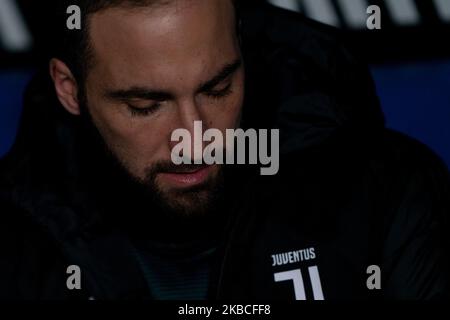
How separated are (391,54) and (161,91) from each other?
69cm

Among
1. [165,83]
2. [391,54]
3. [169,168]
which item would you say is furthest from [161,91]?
[391,54]

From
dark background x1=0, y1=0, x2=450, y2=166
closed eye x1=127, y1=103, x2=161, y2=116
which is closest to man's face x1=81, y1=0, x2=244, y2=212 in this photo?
closed eye x1=127, y1=103, x2=161, y2=116

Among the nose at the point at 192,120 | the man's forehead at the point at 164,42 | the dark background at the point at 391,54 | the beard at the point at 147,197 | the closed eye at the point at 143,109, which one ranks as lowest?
the beard at the point at 147,197

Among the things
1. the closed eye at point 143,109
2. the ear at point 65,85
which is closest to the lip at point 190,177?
the closed eye at point 143,109

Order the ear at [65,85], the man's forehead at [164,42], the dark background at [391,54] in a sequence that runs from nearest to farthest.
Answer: the man's forehead at [164,42] < the ear at [65,85] < the dark background at [391,54]

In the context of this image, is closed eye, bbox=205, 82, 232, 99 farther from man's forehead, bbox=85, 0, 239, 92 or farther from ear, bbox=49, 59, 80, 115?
ear, bbox=49, 59, 80, 115

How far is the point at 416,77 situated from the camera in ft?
5.30

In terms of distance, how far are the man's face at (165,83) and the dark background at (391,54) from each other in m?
0.44

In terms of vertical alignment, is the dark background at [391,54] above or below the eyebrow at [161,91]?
above

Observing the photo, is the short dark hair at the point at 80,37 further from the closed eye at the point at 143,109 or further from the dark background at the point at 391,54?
the dark background at the point at 391,54

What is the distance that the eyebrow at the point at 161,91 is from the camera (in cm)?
111

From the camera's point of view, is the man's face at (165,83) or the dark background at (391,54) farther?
the dark background at (391,54)

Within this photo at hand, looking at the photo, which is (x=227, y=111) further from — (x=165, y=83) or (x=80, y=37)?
(x=80, y=37)
